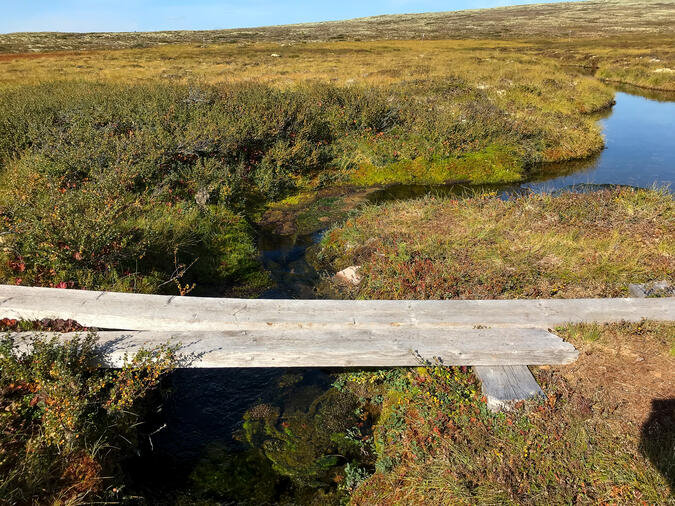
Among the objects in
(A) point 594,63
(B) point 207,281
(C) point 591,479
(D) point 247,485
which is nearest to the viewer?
(C) point 591,479

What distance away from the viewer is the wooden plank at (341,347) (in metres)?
4.41

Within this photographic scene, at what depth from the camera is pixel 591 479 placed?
3352 mm

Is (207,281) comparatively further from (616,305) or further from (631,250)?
(631,250)

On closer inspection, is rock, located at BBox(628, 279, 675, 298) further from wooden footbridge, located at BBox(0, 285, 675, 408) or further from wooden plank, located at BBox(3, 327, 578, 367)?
wooden plank, located at BBox(3, 327, 578, 367)

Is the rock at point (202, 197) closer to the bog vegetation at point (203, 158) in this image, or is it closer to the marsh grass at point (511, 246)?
the bog vegetation at point (203, 158)

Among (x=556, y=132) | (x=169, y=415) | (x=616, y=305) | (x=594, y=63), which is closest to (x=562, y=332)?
(x=616, y=305)

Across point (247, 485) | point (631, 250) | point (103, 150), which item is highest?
point (103, 150)

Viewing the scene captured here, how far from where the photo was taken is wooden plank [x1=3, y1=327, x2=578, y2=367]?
4.41 metres

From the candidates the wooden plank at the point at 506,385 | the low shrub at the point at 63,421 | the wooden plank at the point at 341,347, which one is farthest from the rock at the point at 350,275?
the low shrub at the point at 63,421

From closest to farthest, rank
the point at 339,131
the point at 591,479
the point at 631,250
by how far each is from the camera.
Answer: the point at 591,479
the point at 631,250
the point at 339,131

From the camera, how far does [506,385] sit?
4387 millimetres

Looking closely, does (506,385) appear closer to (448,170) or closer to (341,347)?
(341,347)

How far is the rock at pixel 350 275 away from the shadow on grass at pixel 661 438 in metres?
4.78

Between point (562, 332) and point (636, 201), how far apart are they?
21.1 ft
